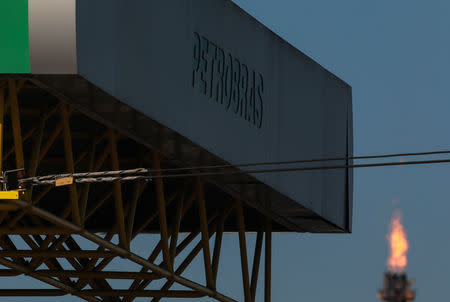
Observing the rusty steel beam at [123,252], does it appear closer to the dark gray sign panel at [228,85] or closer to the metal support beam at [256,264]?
the metal support beam at [256,264]

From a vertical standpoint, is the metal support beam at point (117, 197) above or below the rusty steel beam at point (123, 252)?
above

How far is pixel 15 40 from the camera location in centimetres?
3828

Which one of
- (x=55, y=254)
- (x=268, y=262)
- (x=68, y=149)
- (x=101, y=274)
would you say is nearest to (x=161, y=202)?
(x=55, y=254)

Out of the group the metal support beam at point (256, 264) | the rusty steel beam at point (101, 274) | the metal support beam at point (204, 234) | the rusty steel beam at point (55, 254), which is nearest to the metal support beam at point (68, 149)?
the rusty steel beam at point (55, 254)

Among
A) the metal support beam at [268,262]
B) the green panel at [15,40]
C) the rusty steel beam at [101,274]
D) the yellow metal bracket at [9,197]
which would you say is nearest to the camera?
the green panel at [15,40]

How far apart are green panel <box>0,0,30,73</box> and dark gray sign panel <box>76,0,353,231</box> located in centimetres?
109

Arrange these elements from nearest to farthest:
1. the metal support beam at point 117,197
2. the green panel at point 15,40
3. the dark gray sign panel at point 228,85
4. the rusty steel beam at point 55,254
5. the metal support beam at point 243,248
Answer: the green panel at point 15,40 → the dark gray sign panel at point 228,85 → the metal support beam at point 117,197 → the rusty steel beam at point 55,254 → the metal support beam at point 243,248

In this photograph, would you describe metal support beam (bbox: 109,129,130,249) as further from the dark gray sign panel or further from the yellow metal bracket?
the yellow metal bracket

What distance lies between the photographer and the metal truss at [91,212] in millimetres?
42406

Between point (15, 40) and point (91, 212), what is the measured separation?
9.84 m

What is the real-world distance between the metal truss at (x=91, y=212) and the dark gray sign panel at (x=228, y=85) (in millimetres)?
1698

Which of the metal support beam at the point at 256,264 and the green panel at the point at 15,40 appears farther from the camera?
the metal support beam at the point at 256,264

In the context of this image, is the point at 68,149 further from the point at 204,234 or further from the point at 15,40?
the point at 204,234

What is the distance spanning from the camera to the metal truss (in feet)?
139
